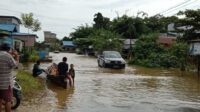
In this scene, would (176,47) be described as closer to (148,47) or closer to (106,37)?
(148,47)

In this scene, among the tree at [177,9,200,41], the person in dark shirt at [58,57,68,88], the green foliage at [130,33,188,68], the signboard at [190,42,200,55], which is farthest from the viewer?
the green foliage at [130,33,188,68]

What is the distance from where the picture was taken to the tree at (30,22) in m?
68.4

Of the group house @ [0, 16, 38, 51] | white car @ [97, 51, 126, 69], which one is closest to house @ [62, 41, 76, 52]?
house @ [0, 16, 38, 51]

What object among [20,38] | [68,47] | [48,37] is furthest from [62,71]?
[48,37]

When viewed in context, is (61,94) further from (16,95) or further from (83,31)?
(83,31)

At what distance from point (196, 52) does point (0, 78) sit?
24620mm

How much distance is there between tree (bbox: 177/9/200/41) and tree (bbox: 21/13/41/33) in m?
36.8

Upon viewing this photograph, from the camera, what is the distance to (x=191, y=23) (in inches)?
1410

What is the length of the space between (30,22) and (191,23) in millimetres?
37846

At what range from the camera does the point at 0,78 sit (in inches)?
380

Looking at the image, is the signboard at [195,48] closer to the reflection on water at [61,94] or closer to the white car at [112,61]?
the white car at [112,61]

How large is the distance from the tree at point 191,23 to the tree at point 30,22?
1449 inches

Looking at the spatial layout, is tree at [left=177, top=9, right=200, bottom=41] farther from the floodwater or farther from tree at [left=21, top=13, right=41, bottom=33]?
tree at [left=21, top=13, right=41, bottom=33]

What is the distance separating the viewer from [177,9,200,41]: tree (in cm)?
3542
